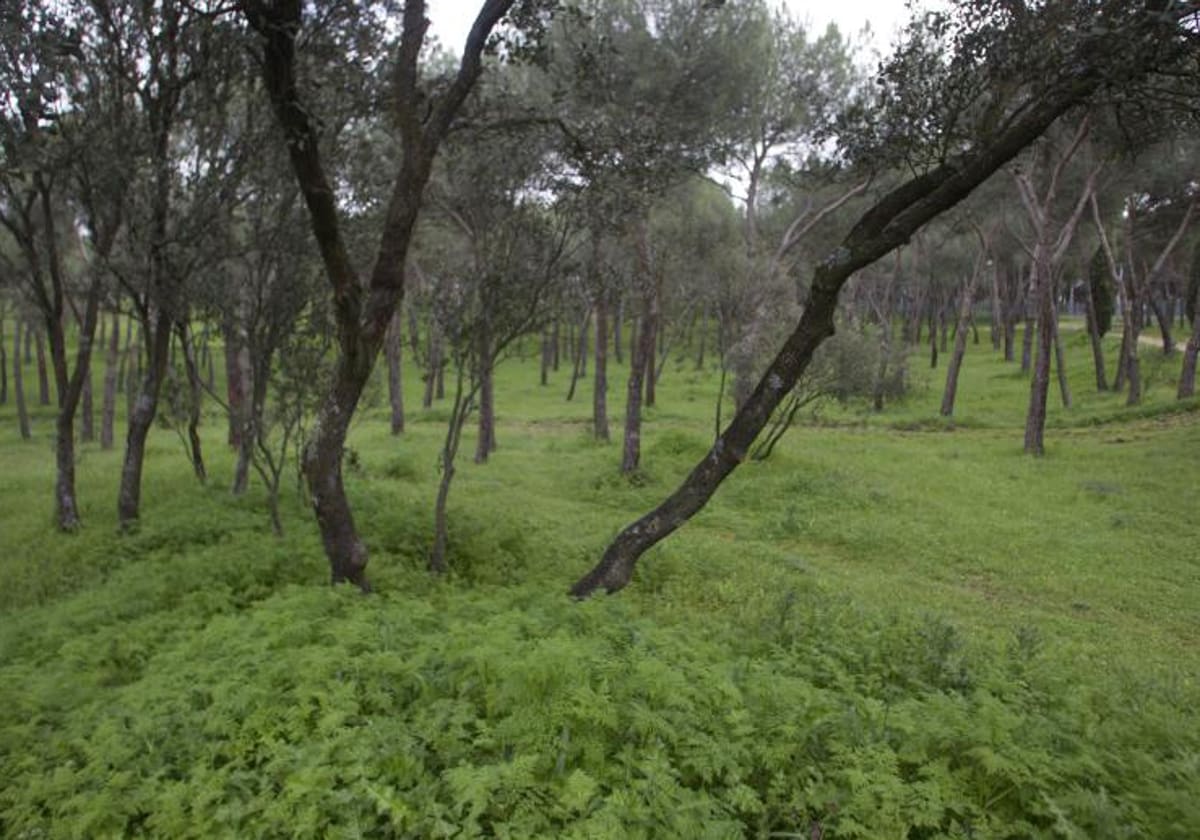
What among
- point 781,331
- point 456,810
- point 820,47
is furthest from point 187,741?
point 820,47

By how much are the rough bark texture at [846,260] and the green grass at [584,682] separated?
1200 millimetres

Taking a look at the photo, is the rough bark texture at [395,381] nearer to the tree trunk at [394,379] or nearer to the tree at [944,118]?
the tree trunk at [394,379]

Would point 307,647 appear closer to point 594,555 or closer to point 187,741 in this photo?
point 187,741

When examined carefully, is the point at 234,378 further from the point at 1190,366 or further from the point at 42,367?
the point at 1190,366

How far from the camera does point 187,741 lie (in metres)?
4.82

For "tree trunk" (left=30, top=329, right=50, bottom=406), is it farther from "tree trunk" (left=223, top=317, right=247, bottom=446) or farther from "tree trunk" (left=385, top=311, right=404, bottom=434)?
"tree trunk" (left=223, top=317, right=247, bottom=446)

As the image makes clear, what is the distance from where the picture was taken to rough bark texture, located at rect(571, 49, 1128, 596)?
21.5 feet

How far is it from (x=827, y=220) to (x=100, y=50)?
3684 centimetres

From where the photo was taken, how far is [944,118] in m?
8.14

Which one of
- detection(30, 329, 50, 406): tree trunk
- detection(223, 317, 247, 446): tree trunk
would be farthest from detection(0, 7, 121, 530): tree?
detection(30, 329, 50, 406): tree trunk

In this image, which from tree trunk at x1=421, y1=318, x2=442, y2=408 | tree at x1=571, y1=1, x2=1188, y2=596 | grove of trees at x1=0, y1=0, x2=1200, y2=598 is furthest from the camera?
tree trunk at x1=421, y1=318, x2=442, y2=408

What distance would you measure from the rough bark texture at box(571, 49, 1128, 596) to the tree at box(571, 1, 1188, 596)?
1 centimetres

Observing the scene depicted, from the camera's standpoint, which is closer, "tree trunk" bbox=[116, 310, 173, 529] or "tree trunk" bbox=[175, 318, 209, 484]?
"tree trunk" bbox=[175, 318, 209, 484]

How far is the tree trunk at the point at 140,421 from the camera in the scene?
40.2 feet
